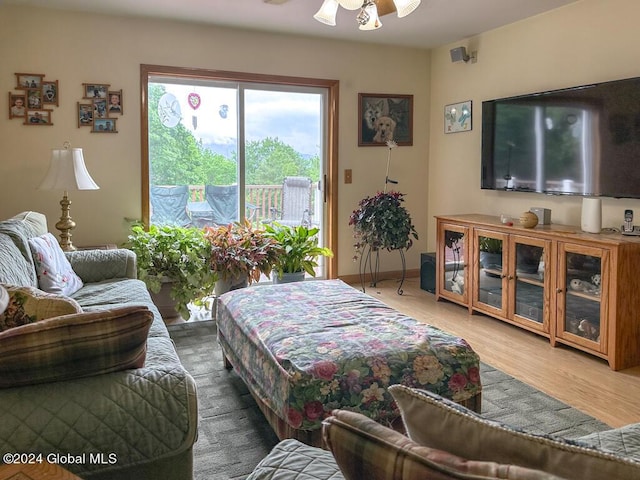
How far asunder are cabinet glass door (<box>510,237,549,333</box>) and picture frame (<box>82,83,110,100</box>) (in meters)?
3.31

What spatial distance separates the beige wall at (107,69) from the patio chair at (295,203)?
0.40 m

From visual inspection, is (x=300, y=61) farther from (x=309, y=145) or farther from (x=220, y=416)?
(x=220, y=416)

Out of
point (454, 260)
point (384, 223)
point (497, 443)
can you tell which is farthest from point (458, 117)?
point (497, 443)

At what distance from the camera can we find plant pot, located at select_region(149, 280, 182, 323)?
13.8ft

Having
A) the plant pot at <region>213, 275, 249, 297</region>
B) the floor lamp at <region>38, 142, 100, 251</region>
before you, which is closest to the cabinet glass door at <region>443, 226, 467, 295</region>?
the plant pot at <region>213, 275, 249, 297</region>

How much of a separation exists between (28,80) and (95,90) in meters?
0.47

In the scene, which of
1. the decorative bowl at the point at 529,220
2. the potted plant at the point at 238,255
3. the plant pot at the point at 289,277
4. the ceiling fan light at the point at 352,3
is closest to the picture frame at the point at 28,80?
the potted plant at the point at 238,255

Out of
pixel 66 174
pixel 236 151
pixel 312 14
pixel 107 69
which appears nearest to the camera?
pixel 66 174

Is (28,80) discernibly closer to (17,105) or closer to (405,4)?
(17,105)

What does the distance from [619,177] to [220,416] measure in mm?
2821

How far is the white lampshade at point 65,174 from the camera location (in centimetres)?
378

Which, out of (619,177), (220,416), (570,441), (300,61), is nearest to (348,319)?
(220,416)

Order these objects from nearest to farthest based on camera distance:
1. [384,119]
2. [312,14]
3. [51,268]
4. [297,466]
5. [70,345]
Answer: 1. [297,466]
2. [70,345]
3. [51,268]
4. [312,14]
5. [384,119]

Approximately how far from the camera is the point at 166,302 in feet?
13.9
